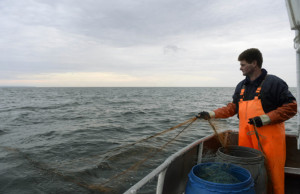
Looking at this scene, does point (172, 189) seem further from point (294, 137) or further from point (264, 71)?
point (294, 137)

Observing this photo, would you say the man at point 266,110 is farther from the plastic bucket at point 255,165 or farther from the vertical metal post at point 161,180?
the vertical metal post at point 161,180

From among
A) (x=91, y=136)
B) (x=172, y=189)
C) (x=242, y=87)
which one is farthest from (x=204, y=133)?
(x=172, y=189)

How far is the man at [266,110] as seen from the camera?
8.53ft

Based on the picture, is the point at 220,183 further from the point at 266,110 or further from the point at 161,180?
the point at 266,110

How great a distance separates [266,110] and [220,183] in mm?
1401

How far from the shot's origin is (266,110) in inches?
109

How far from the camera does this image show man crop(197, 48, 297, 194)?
8.53 ft

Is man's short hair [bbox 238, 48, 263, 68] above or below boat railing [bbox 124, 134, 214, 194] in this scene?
above

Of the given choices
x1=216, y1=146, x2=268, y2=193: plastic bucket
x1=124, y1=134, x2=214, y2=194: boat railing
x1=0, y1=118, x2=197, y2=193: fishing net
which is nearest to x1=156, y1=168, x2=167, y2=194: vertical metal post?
x1=124, y1=134, x2=214, y2=194: boat railing

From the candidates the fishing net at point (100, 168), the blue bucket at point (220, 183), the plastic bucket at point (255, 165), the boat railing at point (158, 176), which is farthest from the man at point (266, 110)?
the fishing net at point (100, 168)

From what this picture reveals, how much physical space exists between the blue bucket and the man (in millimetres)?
673

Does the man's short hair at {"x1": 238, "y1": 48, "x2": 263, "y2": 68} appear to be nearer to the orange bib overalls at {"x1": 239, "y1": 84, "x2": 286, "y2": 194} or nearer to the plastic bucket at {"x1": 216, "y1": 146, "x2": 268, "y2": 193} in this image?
the orange bib overalls at {"x1": 239, "y1": 84, "x2": 286, "y2": 194}

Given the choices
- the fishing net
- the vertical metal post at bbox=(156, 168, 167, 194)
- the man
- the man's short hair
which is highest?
the man's short hair

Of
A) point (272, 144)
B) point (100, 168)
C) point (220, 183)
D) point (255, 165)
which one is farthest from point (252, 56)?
point (100, 168)
